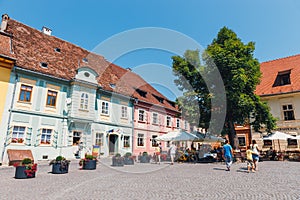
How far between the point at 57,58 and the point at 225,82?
1506 cm

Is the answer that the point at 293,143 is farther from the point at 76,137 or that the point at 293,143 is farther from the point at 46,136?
the point at 46,136

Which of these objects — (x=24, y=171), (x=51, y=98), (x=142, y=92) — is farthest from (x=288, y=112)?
(x=24, y=171)


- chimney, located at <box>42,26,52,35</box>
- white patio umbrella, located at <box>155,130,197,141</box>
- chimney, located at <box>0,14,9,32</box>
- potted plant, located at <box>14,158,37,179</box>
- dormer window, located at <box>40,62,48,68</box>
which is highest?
chimney, located at <box>42,26,52,35</box>

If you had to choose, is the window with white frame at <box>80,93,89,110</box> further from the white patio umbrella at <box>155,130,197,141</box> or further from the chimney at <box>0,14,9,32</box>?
the chimney at <box>0,14,9,32</box>

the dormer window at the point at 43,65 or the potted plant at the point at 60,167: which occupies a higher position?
the dormer window at the point at 43,65

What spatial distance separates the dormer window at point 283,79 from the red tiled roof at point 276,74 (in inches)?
14.5

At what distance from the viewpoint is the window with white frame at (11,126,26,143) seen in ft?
46.6

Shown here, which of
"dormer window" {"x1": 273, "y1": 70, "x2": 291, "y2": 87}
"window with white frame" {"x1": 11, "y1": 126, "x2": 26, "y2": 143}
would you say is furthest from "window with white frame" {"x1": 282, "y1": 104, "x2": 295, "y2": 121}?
"window with white frame" {"x1": 11, "y1": 126, "x2": 26, "y2": 143}

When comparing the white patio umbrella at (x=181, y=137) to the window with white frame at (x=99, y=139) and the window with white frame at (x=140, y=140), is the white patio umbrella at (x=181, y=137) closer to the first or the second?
the window with white frame at (x=99, y=139)

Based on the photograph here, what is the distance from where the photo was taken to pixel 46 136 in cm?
1591

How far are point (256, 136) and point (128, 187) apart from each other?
2012 centimetres

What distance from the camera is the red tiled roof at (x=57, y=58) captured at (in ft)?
53.7

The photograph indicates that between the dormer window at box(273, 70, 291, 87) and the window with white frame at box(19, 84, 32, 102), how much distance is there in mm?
24636

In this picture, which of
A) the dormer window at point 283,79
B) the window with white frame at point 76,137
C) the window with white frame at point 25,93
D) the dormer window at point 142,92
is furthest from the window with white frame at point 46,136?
the dormer window at point 283,79
